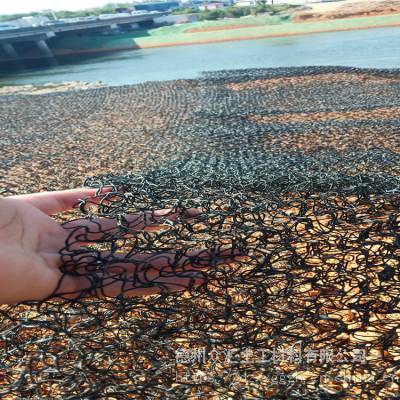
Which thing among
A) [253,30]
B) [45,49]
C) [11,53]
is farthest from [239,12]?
[11,53]

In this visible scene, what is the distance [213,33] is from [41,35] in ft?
51.6

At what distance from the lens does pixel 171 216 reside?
7.65 feet

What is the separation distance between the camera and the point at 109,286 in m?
1.86

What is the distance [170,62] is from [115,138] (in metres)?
24.3

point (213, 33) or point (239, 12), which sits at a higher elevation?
point (213, 33)

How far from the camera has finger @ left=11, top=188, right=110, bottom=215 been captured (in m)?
2.26

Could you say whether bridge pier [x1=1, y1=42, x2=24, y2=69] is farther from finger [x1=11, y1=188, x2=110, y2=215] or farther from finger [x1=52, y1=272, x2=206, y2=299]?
finger [x1=52, y1=272, x2=206, y2=299]

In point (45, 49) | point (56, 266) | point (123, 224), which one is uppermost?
point (56, 266)

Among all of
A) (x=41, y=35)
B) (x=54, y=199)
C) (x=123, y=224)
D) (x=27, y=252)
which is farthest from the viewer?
(x=41, y=35)

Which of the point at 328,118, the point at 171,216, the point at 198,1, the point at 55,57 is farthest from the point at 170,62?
the point at 198,1

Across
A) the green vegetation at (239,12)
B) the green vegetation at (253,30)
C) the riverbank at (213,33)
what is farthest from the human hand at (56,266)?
the green vegetation at (239,12)

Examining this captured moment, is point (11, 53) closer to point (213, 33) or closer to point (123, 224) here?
point (213, 33)

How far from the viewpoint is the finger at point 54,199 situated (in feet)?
7.41

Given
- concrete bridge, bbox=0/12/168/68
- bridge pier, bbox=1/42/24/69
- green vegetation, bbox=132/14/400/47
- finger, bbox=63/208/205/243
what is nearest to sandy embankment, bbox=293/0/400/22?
green vegetation, bbox=132/14/400/47
